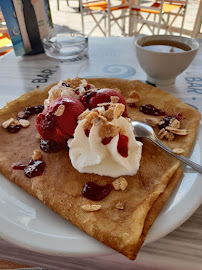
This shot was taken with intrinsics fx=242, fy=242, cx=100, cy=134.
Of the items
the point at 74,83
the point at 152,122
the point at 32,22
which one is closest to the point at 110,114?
the point at 152,122

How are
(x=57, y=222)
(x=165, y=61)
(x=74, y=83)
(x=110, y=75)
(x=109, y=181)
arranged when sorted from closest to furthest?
(x=57, y=222) → (x=109, y=181) → (x=74, y=83) → (x=165, y=61) → (x=110, y=75)

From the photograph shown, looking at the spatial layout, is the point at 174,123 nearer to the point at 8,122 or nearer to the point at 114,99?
the point at 114,99

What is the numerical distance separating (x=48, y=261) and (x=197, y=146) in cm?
56

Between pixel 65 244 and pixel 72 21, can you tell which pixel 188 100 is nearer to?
pixel 65 244

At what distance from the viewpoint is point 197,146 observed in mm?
791

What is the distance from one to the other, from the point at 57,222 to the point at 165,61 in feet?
3.03

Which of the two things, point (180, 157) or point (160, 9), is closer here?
point (180, 157)

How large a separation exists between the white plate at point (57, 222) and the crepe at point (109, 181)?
2 centimetres

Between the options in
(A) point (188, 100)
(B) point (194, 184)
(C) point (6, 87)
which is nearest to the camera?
(B) point (194, 184)

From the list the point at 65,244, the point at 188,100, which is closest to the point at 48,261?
the point at 65,244

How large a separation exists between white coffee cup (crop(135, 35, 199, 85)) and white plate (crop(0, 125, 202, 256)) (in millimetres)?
689

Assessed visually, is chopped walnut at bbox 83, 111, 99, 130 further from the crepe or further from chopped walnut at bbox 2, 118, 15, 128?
chopped walnut at bbox 2, 118, 15, 128

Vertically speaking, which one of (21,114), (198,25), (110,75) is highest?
(21,114)

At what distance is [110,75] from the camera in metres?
1.45
